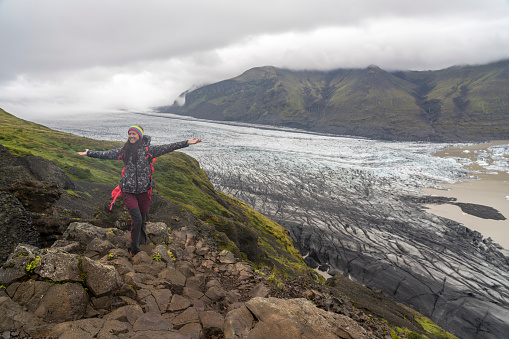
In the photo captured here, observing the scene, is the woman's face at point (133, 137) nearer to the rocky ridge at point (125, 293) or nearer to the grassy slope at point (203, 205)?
the rocky ridge at point (125, 293)

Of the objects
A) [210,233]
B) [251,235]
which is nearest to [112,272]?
[210,233]

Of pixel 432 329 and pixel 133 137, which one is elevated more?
pixel 133 137

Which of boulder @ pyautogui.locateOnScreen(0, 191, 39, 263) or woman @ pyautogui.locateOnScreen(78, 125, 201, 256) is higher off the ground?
woman @ pyautogui.locateOnScreen(78, 125, 201, 256)

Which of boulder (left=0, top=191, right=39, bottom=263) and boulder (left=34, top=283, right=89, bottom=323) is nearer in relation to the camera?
boulder (left=34, top=283, right=89, bottom=323)

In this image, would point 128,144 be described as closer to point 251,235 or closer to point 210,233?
point 210,233

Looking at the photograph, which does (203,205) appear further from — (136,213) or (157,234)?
(136,213)

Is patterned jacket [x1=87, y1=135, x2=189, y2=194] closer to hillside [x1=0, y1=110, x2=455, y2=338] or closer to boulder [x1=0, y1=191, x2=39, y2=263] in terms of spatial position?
hillside [x1=0, y1=110, x2=455, y2=338]

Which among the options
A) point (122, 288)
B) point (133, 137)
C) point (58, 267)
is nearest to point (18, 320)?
point (58, 267)

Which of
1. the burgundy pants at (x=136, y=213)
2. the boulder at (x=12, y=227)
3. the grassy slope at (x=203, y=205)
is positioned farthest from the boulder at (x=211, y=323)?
the grassy slope at (x=203, y=205)

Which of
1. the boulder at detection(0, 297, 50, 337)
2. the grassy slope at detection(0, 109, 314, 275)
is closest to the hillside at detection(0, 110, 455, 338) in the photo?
the boulder at detection(0, 297, 50, 337)

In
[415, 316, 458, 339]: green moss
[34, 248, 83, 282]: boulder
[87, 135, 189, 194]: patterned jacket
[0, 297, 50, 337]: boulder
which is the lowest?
[415, 316, 458, 339]: green moss

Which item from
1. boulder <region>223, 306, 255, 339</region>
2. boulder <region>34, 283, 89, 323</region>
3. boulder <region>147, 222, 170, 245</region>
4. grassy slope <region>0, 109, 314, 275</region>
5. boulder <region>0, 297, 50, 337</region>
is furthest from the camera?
grassy slope <region>0, 109, 314, 275</region>

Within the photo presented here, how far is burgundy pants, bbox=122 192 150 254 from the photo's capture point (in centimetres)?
824

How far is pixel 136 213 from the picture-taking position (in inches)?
326
